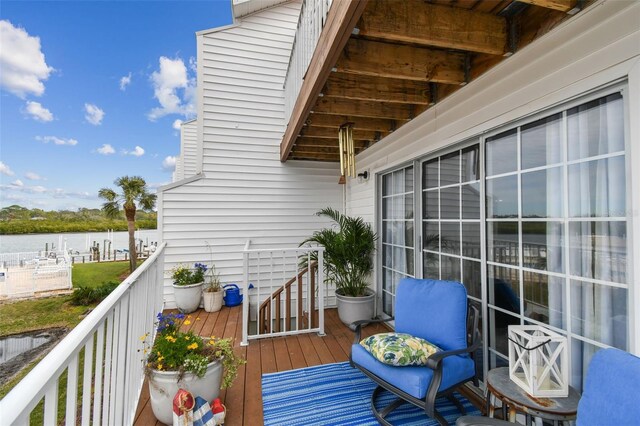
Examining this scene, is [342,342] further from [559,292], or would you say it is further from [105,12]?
[105,12]

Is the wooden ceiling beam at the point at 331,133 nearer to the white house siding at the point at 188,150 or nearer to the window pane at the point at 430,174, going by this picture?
the window pane at the point at 430,174

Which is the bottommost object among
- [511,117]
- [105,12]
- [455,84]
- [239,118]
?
[511,117]

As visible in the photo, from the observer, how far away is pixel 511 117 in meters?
1.92

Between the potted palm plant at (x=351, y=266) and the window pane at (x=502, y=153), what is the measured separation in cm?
207

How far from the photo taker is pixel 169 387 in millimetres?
1860

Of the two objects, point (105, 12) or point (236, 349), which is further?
point (105, 12)

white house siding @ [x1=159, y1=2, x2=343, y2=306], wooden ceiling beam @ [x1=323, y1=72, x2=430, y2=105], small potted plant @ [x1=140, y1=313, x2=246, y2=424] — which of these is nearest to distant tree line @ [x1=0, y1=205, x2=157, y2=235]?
white house siding @ [x1=159, y1=2, x2=343, y2=306]

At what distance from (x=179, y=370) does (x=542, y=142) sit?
2839 millimetres

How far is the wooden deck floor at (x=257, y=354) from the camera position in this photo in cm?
209

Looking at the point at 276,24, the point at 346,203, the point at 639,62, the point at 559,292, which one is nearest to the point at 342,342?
the point at 559,292

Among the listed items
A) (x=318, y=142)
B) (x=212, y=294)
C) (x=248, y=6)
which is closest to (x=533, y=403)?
(x=318, y=142)

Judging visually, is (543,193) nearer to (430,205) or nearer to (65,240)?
(430,205)

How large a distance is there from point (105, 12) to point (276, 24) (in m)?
5.59

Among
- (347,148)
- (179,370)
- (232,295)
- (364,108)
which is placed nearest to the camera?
(179,370)
